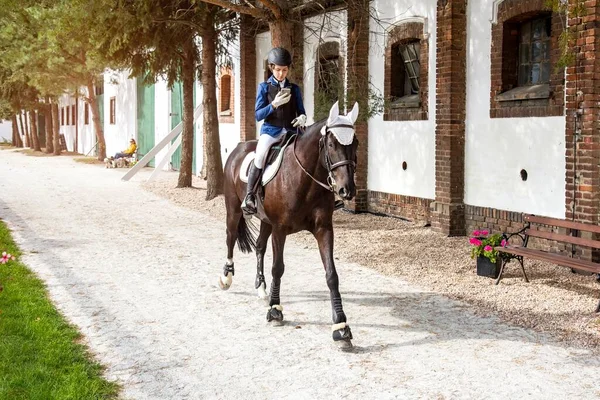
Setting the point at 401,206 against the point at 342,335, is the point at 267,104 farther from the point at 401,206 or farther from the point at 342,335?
the point at 401,206

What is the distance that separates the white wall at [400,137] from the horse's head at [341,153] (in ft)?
25.4

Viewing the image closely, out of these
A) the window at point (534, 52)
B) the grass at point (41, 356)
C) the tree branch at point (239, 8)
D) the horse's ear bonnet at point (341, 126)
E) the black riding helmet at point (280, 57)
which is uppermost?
the tree branch at point (239, 8)

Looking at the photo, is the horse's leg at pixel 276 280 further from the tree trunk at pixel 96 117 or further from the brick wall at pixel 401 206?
the tree trunk at pixel 96 117

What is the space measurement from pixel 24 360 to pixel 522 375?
3.80 meters

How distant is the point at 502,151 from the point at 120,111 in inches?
1103

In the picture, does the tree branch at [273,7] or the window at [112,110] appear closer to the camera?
the tree branch at [273,7]

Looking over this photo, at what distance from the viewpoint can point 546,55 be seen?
11492 mm

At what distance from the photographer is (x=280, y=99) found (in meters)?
7.21

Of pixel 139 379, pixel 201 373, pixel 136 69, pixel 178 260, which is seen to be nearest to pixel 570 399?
pixel 201 373

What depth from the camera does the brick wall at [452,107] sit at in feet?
42.0

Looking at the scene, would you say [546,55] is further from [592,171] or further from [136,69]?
[136,69]

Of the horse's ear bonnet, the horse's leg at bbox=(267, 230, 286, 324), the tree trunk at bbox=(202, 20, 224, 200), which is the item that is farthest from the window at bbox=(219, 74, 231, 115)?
the horse's ear bonnet

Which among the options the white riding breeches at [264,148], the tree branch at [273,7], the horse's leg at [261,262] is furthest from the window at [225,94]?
the white riding breeches at [264,148]

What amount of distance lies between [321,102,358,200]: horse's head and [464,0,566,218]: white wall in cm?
541
